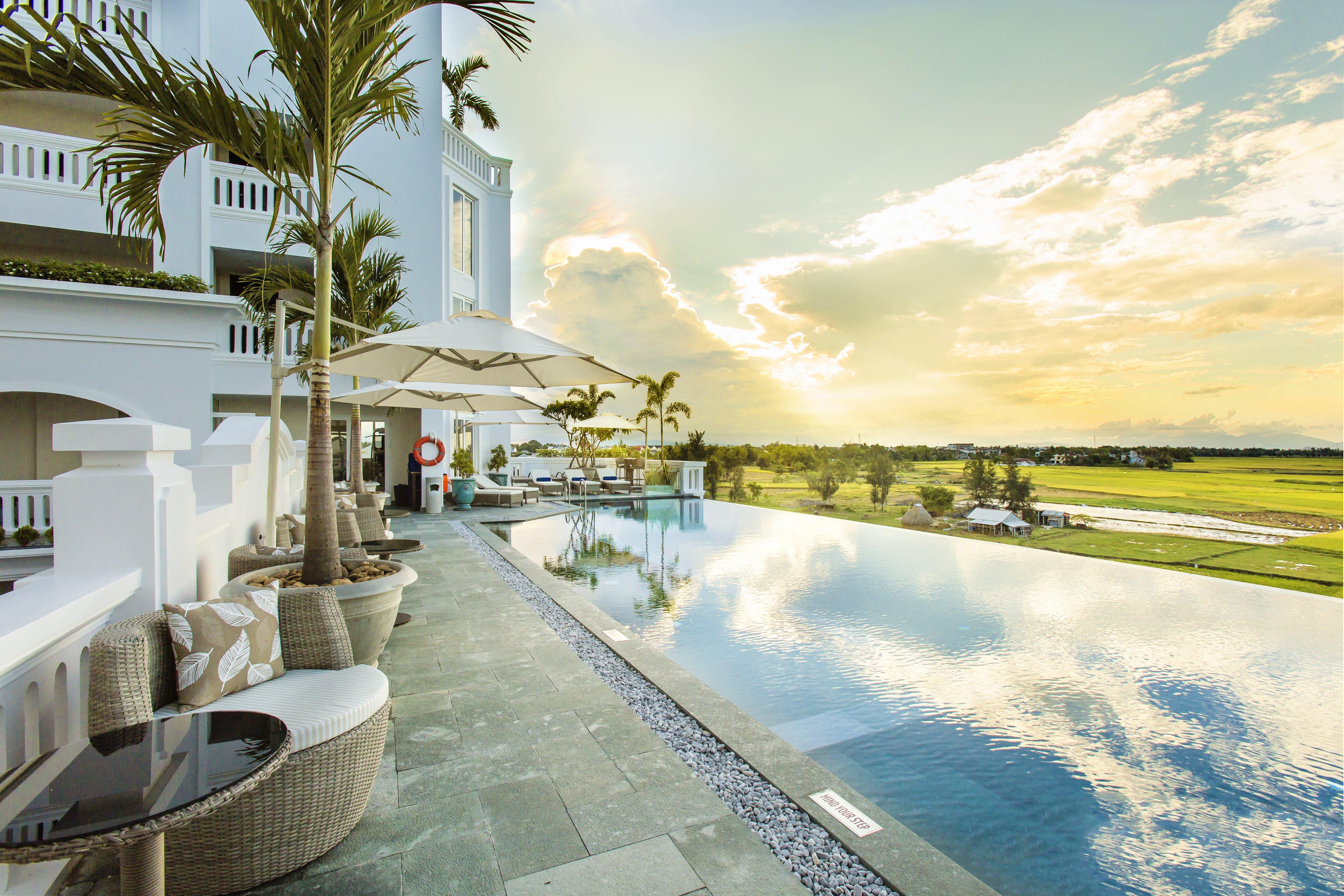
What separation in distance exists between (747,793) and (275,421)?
4.05 metres

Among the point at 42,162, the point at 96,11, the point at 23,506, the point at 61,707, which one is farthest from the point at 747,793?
the point at 96,11

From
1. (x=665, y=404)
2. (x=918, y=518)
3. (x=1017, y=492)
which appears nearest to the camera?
(x=1017, y=492)

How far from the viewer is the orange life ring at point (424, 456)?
42.9 feet

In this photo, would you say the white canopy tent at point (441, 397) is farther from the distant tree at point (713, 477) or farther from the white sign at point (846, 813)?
the distant tree at point (713, 477)

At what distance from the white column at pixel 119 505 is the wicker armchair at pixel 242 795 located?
389mm

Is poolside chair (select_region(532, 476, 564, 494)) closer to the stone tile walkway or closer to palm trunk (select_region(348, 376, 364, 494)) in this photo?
palm trunk (select_region(348, 376, 364, 494))

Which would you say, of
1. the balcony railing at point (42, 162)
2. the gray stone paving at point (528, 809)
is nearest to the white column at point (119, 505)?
the gray stone paving at point (528, 809)

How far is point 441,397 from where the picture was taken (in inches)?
342

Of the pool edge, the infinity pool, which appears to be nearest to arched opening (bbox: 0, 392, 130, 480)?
the infinity pool

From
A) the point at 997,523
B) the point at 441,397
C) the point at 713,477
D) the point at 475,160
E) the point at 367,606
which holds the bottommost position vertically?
the point at 997,523

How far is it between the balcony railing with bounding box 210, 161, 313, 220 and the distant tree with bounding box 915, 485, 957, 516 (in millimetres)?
16536

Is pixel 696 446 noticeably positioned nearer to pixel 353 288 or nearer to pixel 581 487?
pixel 581 487

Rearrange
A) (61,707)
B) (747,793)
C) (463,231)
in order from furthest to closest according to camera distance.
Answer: (463,231) → (747,793) → (61,707)

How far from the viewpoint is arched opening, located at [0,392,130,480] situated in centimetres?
876
